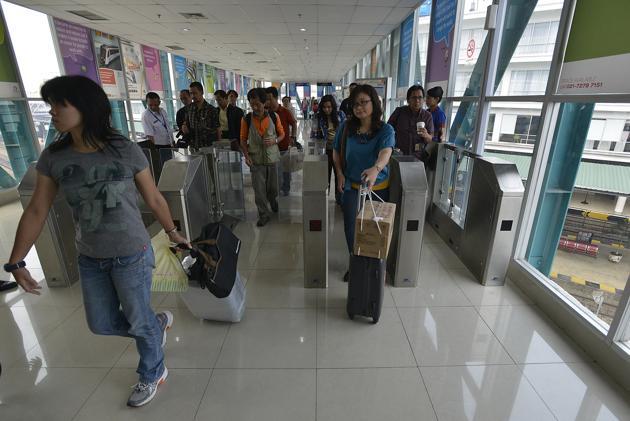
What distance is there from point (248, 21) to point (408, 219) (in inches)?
223

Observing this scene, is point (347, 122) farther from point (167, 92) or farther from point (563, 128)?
point (167, 92)

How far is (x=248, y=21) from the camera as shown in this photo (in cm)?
646

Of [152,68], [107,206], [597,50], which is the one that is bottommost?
[107,206]

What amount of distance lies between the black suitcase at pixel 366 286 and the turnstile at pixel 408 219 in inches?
21.4

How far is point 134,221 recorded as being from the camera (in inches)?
56.9

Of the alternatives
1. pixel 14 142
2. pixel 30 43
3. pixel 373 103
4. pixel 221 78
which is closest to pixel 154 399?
pixel 373 103

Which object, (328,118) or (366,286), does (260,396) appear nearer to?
Answer: (366,286)

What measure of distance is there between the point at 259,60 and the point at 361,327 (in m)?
12.5

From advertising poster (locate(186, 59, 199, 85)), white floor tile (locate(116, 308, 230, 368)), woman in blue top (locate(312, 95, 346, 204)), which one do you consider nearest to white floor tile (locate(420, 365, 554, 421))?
white floor tile (locate(116, 308, 230, 368))

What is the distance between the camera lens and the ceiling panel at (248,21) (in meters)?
5.34

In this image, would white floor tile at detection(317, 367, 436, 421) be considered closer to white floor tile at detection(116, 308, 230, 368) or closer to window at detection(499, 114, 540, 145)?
white floor tile at detection(116, 308, 230, 368)

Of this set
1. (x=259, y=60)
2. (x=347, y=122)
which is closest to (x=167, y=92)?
(x=259, y=60)

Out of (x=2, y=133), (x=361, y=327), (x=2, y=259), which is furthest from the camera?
(x=2, y=133)

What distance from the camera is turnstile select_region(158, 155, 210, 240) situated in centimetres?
266
